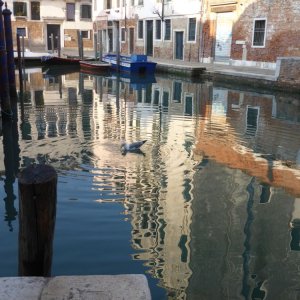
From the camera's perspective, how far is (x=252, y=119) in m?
10.6

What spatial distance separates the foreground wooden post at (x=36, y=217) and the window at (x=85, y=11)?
38.3 meters

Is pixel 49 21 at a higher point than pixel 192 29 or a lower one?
higher

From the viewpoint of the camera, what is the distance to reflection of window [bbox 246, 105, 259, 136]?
30.5 feet

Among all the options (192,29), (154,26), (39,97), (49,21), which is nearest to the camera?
(39,97)

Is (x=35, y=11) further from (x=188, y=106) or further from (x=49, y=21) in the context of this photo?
(x=188, y=106)

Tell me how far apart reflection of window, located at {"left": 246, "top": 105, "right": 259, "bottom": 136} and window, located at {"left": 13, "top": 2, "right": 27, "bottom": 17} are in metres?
29.3

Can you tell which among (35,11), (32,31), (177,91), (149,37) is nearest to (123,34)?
(149,37)

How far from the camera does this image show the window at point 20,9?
36.8 meters

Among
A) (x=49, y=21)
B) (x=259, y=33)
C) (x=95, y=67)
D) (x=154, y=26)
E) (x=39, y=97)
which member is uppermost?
(x=49, y=21)

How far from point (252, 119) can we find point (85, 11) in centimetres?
3165

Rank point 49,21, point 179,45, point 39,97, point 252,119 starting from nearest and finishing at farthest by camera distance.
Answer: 1. point 252,119
2. point 39,97
3. point 179,45
4. point 49,21

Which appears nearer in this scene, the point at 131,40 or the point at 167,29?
the point at 167,29

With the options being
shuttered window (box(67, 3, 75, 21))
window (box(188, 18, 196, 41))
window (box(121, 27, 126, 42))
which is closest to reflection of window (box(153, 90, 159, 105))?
window (box(188, 18, 196, 41))

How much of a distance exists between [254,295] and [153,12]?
24.5 metres
